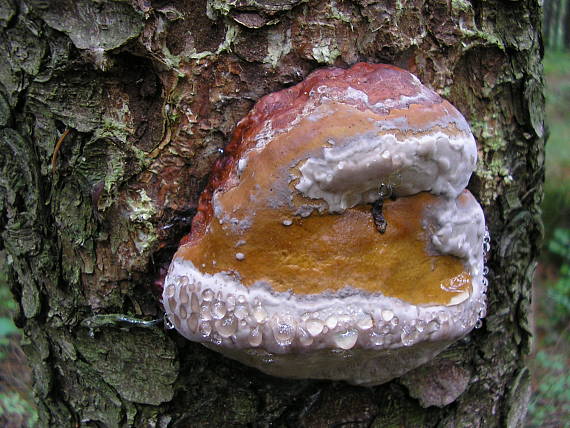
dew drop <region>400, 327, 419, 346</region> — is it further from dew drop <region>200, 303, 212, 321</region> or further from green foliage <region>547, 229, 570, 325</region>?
green foliage <region>547, 229, 570, 325</region>

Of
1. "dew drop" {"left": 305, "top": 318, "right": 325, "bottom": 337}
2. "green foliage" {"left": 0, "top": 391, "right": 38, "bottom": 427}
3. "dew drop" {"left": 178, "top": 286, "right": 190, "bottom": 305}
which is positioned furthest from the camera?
"green foliage" {"left": 0, "top": 391, "right": 38, "bottom": 427}

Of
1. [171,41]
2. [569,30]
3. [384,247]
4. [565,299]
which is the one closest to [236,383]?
[384,247]

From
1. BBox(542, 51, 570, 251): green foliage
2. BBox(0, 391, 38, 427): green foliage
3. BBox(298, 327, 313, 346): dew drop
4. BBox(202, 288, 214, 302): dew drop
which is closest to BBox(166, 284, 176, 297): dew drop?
BBox(202, 288, 214, 302): dew drop

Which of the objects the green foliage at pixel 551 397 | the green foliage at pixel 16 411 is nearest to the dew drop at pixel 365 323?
the green foliage at pixel 551 397

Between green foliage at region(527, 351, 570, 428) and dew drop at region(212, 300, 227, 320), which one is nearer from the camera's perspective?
dew drop at region(212, 300, 227, 320)

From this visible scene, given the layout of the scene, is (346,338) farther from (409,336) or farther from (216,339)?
(216,339)

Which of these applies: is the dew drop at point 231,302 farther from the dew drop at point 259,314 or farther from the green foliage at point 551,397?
the green foliage at point 551,397

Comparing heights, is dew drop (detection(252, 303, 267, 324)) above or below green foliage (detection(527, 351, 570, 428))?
above
